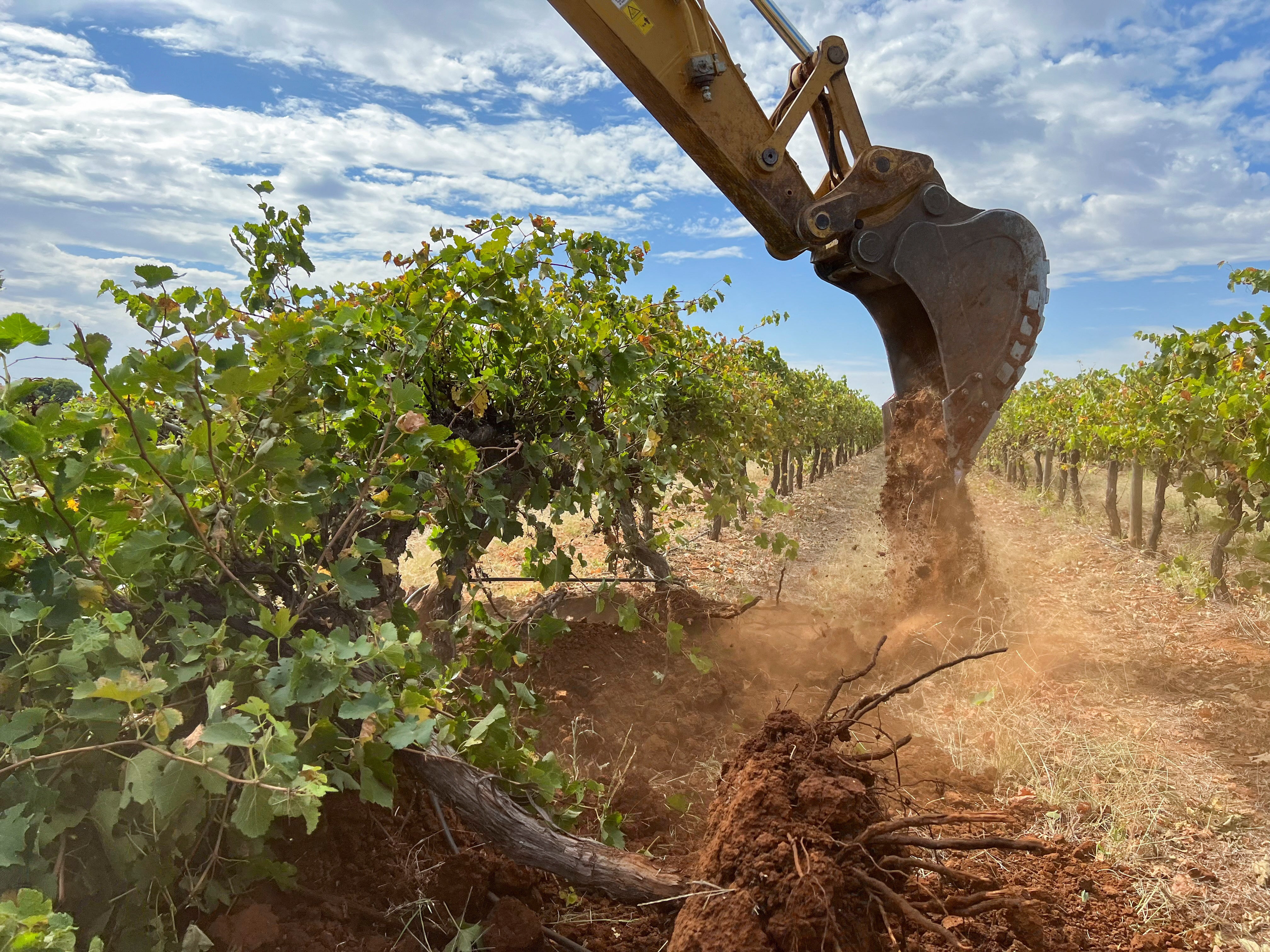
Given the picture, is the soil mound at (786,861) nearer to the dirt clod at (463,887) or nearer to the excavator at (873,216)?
the dirt clod at (463,887)

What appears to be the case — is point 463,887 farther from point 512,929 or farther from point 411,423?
point 411,423

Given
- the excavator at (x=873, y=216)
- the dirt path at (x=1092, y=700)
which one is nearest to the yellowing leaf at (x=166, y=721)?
the dirt path at (x=1092, y=700)

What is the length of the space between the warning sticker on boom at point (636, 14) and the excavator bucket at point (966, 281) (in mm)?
1800

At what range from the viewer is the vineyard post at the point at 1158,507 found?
11.4m

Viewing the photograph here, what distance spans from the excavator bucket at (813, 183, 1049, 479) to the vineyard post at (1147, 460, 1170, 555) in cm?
802

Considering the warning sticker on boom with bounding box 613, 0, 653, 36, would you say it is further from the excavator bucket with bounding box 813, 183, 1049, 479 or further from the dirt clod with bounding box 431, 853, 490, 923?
the dirt clod with bounding box 431, 853, 490, 923

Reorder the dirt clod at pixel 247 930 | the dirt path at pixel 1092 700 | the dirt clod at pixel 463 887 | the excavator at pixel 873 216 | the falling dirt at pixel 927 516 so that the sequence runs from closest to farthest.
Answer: the dirt clod at pixel 247 930, the dirt clod at pixel 463 887, the dirt path at pixel 1092 700, the excavator at pixel 873 216, the falling dirt at pixel 927 516

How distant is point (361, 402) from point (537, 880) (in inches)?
64.8

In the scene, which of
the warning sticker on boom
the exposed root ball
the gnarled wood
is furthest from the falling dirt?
the gnarled wood

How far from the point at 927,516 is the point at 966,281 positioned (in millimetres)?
1706

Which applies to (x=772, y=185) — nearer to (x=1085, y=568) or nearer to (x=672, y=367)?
(x=672, y=367)

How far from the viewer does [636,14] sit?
458 centimetres

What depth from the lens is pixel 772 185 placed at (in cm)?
504

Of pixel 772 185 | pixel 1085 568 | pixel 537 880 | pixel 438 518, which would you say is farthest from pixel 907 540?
pixel 1085 568
